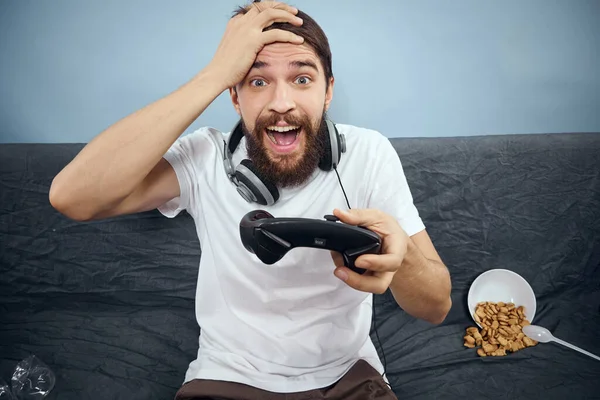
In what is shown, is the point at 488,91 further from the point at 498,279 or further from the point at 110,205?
the point at 110,205

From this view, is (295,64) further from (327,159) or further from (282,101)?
(327,159)

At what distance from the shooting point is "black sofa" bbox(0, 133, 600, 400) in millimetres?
1620

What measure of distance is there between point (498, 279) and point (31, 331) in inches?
72.1

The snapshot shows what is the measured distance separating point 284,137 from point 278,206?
175 millimetres

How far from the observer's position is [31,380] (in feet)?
4.97

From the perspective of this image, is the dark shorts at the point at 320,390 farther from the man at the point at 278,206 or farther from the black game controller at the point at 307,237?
the black game controller at the point at 307,237

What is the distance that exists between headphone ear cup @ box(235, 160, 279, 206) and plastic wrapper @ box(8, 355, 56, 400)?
103 cm

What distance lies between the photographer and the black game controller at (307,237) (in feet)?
2.58

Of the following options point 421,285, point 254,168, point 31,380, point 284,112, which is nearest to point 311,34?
point 284,112

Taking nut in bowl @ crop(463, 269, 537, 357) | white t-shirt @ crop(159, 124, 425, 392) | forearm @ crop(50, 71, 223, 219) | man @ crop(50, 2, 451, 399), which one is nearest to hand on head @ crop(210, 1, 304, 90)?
man @ crop(50, 2, 451, 399)

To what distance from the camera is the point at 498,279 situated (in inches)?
73.1

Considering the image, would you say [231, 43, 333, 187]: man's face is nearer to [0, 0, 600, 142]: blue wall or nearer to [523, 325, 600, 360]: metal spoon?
[0, 0, 600, 142]: blue wall

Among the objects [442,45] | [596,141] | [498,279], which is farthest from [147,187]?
[596,141]

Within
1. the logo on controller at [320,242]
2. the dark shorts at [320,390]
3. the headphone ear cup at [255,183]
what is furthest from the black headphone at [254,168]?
the dark shorts at [320,390]
